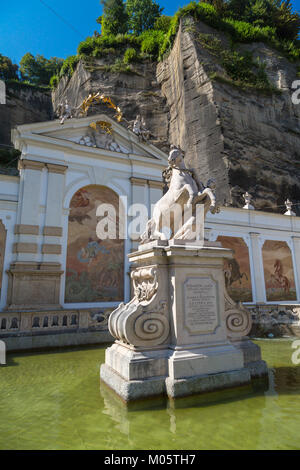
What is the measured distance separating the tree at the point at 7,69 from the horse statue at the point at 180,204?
4279 centimetres

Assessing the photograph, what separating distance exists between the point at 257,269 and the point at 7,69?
139 feet

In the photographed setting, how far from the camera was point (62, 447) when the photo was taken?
242cm

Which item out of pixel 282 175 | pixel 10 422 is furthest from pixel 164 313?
pixel 282 175

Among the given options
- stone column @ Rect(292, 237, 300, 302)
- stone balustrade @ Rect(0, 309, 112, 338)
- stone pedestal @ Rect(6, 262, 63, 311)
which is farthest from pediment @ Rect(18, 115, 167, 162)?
stone column @ Rect(292, 237, 300, 302)

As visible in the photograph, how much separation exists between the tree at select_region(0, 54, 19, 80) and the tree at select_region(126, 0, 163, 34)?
1814 cm

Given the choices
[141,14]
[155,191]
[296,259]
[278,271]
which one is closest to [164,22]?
[141,14]

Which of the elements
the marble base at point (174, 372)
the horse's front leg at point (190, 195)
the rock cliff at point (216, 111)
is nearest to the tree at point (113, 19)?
the rock cliff at point (216, 111)

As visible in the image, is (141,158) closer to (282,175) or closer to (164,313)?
(164,313)

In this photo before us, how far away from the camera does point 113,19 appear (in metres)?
32.4

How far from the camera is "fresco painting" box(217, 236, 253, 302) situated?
1416 centimetres

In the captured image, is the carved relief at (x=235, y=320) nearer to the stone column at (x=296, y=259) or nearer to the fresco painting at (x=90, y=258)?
the fresco painting at (x=90, y=258)

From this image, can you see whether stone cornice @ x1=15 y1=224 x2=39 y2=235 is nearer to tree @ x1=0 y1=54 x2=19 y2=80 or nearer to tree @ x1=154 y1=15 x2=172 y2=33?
tree @ x1=154 y1=15 x2=172 y2=33

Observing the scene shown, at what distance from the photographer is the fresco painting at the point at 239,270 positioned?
558 inches
